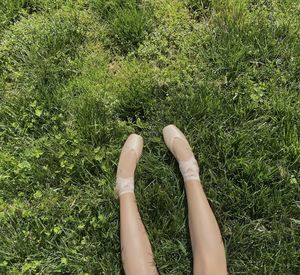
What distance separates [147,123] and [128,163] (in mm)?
463

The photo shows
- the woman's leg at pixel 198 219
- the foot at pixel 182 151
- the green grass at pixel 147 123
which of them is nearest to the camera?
the woman's leg at pixel 198 219

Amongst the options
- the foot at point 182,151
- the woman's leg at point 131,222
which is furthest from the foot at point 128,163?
the foot at point 182,151

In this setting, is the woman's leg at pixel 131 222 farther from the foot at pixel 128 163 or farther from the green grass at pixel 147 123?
the green grass at pixel 147 123

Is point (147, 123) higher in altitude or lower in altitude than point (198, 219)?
higher

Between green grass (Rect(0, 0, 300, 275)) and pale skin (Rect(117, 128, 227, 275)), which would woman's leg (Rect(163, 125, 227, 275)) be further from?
green grass (Rect(0, 0, 300, 275))

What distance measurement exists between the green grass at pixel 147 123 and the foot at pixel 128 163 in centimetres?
8

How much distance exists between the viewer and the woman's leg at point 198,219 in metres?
3.40

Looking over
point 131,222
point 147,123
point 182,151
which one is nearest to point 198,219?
point 131,222

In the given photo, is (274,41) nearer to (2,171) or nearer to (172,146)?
(172,146)

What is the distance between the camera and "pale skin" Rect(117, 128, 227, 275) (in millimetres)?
3418

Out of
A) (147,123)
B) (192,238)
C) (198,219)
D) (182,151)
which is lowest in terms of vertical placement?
(192,238)

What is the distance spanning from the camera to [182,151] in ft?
13.0

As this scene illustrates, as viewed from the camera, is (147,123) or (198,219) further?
(147,123)

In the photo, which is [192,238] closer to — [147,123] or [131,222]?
[131,222]
